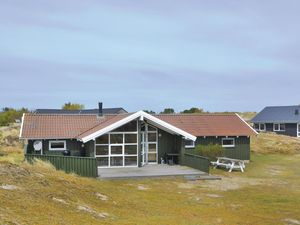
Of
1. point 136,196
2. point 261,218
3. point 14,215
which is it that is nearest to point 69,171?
point 136,196

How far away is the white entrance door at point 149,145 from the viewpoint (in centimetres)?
2956

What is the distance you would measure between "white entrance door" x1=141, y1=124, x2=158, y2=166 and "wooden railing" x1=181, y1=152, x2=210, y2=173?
7.73 ft

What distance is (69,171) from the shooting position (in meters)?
23.2

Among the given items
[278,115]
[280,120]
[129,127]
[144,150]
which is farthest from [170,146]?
[278,115]

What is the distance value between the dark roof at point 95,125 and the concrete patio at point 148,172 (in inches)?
125

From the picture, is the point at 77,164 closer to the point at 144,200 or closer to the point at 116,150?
the point at 116,150

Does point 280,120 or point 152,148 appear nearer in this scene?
point 152,148

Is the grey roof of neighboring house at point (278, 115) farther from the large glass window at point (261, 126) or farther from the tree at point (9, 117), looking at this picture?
the tree at point (9, 117)

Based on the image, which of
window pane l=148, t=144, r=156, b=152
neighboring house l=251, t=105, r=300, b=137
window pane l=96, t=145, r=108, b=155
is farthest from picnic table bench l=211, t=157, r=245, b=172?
neighboring house l=251, t=105, r=300, b=137

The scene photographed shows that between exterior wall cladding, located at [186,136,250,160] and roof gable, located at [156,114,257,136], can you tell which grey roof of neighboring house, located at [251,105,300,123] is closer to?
roof gable, located at [156,114,257,136]

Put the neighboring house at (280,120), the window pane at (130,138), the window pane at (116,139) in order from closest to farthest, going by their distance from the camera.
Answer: the window pane at (116,139) → the window pane at (130,138) → the neighboring house at (280,120)

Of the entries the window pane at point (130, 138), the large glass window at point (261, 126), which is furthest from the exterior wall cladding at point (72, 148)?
the large glass window at point (261, 126)

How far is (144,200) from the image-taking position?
1684 cm

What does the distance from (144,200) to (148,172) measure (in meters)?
7.88
